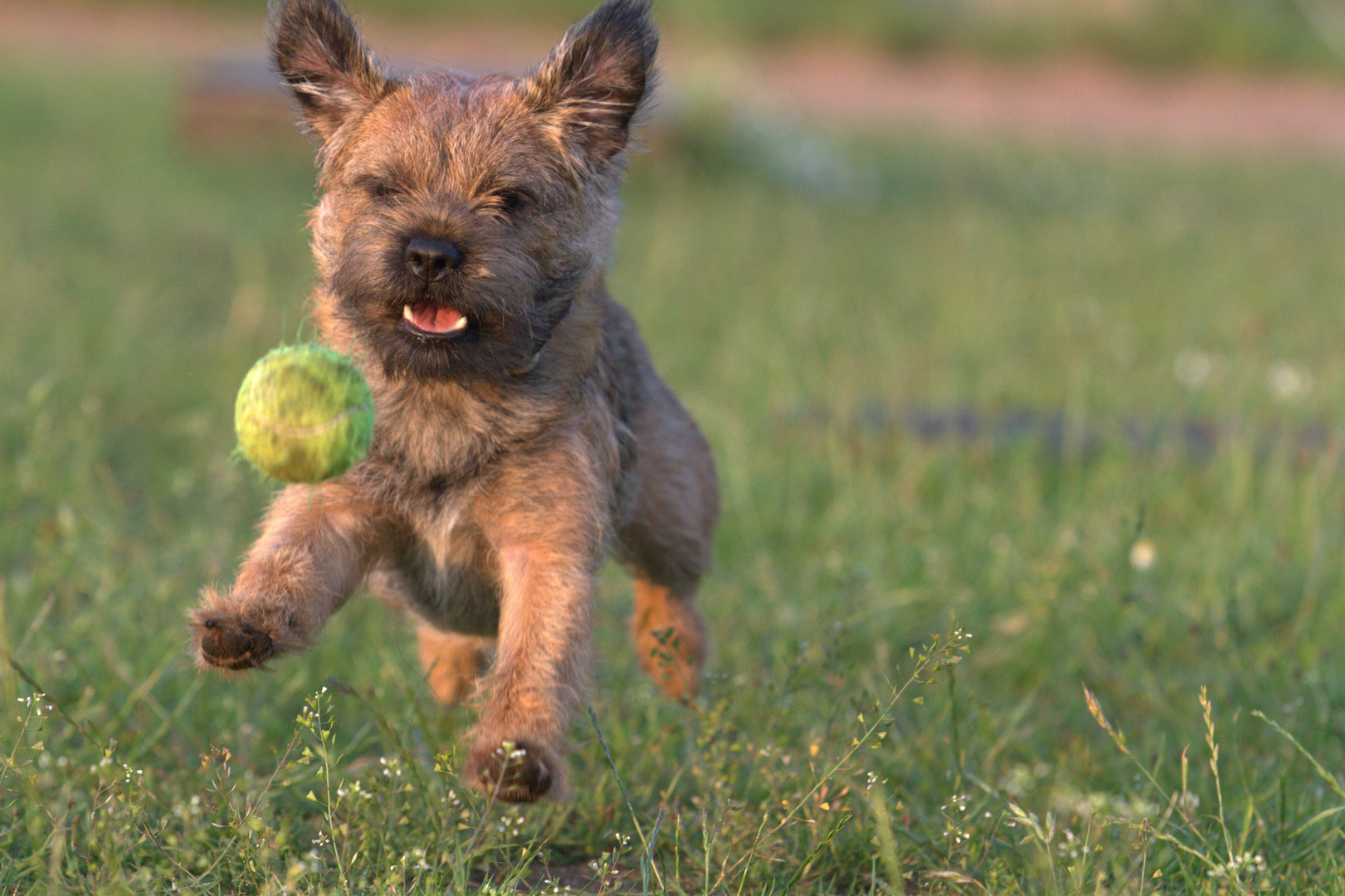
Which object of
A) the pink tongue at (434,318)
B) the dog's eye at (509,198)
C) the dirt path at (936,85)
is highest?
the dog's eye at (509,198)

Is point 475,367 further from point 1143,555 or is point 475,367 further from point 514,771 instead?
point 1143,555

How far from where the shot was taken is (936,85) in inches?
870

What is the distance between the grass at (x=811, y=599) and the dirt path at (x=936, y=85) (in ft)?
29.5

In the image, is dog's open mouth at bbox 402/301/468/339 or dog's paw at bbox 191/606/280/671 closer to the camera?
dog's paw at bbox 191/606/280/671

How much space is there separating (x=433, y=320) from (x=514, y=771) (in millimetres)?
1005

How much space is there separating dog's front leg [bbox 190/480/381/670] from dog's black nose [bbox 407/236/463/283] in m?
0.58

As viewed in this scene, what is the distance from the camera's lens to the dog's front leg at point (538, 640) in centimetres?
281

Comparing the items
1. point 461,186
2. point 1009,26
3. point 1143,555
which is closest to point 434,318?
point 461,186

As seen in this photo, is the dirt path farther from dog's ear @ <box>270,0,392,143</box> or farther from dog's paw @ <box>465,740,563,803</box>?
dog's paw @ <box>465,740,563,803</box>

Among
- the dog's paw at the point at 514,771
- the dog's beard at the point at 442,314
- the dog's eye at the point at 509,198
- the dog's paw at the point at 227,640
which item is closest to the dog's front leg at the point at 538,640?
the dog's paw at the point at 514,771

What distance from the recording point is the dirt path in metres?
18.9

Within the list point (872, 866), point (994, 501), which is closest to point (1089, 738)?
point (872, 866)

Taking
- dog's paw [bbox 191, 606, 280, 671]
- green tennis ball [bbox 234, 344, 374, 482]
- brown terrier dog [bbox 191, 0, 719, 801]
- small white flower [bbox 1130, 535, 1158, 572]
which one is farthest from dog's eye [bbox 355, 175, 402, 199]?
small white flower [bbox 1130, 535, 1158, 572]

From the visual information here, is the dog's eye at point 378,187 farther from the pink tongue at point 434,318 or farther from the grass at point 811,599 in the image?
the grass at point 811,599
